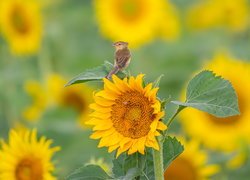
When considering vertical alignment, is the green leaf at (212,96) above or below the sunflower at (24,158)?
below

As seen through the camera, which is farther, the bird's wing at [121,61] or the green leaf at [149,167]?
the green leaf at [149,167]

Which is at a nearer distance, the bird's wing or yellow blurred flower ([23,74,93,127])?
the bird's wing

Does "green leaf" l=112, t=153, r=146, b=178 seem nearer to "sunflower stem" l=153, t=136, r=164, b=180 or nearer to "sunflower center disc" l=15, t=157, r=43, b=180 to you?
"sunflower stem" l=153, t=136, r=164, b=180

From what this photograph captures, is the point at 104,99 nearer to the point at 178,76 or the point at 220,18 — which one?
the point at 178,76

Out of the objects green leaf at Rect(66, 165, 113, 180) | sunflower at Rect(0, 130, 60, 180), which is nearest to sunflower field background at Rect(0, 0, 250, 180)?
sunflower at Rect(0, 130, 60, 180)

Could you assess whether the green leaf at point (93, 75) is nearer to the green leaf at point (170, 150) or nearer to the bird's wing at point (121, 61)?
the bird's wing at point (121, 61)

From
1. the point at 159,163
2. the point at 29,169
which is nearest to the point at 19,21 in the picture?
the point at 29,169

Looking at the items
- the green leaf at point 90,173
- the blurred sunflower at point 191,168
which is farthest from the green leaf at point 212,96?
the blurred sunflower at point 191,168

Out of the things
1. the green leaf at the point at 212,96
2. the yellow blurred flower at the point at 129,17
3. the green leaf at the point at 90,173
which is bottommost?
the green leaf at the point at 90,173
